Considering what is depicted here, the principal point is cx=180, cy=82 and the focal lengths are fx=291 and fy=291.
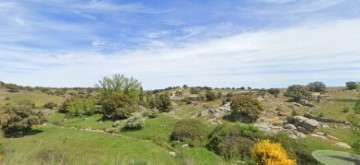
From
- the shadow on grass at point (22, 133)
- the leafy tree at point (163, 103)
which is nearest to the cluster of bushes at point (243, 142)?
the shadow on grass at point (22, 133)

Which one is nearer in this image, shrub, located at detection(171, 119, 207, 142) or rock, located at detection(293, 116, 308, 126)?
shrub, located at detection(171, 119, 207, 142)

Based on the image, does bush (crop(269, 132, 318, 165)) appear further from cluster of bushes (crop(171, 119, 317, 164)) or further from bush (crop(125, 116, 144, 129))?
bush (crop(125, 116, 144, 129))

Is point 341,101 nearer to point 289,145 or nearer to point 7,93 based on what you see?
point 289,145

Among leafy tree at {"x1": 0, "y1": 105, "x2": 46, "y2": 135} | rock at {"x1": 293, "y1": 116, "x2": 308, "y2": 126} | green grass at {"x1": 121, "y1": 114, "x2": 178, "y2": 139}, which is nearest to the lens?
leafy tree at {"x1": 0, "y1": 105, "x2": 46, "y2": 135}

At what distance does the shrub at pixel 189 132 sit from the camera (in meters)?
26.3

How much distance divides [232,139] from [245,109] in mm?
10876

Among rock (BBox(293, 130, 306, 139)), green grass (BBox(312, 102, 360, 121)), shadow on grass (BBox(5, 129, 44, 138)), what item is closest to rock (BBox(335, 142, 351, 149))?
rock (BBox(293, 130, 306, 139))

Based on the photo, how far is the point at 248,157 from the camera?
21.3 m

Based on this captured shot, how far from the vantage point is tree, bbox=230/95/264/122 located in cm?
3406

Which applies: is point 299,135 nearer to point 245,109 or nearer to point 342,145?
point 342,145

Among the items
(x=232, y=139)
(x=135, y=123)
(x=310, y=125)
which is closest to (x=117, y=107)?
(x=135, y=123)

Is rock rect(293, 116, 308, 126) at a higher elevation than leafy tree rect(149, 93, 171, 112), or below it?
below

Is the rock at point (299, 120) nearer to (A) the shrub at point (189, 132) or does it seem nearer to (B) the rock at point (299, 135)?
(B) the rock at point (299, 135)

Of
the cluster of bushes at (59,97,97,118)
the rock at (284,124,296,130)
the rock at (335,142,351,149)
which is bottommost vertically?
the rock at (335,142,351,149)
